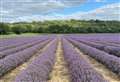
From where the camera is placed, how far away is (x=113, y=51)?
14922mm

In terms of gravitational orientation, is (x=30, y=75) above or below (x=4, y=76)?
above

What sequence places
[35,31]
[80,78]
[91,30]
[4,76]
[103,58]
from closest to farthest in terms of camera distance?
[80,78], [4,76], [103,58], [91,30], [35,31]

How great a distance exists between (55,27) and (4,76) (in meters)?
82.0

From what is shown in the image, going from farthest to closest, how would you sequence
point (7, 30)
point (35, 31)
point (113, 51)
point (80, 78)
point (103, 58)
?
point (35, 31) < point (7, 30) < point (113, 51) < point (103, 58) < point (80, 78)

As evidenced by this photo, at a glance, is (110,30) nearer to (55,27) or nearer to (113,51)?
(55,27)

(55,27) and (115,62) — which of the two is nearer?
(115,62)

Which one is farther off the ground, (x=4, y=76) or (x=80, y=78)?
(x=80, y=78)

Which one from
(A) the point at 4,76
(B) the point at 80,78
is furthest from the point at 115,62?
(A) the point at 4,76

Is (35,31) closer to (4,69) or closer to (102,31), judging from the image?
(102,31)

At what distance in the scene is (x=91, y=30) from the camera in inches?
3248

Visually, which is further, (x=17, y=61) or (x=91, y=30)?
(x=91, y=30)

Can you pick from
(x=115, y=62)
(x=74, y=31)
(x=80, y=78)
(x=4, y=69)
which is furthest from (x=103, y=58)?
(x=74, y=31)

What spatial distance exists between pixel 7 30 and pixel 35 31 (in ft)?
50.1

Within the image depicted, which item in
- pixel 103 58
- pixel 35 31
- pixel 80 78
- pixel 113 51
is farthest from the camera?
pixel 35 31
